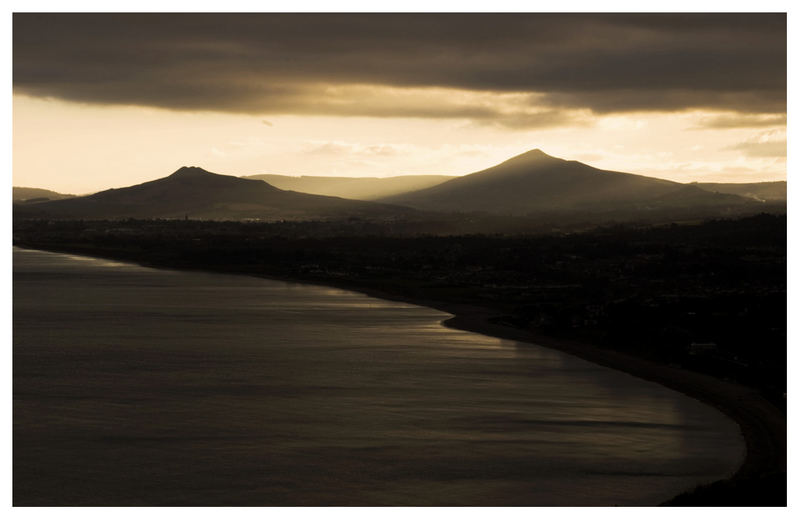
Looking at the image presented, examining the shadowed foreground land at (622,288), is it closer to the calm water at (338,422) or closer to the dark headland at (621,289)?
the dark headland at (621,289)

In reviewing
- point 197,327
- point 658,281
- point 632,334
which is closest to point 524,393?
point 632,334

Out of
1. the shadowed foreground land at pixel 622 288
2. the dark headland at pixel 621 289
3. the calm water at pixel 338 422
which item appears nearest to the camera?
the calm water at pixel 338 422

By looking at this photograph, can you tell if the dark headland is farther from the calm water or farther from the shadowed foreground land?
the calm water

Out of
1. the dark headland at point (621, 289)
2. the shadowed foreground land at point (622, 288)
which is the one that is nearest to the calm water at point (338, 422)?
the dark headland at point (621, 289)

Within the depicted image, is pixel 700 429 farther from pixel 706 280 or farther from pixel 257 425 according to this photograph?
pixel 706 280

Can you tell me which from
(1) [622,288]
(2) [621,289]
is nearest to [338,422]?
(2) [621,289]

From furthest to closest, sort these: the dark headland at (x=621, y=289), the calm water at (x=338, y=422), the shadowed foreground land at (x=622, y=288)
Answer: the shadowed foreground land at (x=622, y=288), the dark headland at (x=621, y=289), the calm water at (x=338, y=422)
